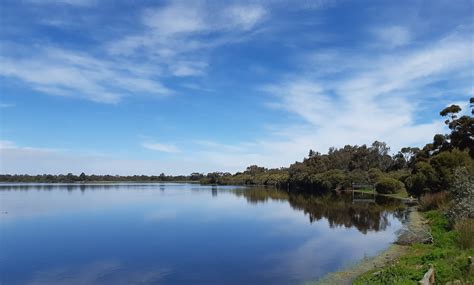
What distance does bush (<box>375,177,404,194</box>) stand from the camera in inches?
2972

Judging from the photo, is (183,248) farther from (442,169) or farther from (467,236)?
(442,169)

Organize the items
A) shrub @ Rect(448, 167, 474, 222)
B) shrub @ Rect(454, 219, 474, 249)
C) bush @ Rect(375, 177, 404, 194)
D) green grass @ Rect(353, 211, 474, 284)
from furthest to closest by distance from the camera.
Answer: bush @ Rect(375, 177, 404, 194), shrub @ Rect(448, 167, 474, 222), shrub @ Rect(454, 219, 474, 249), green grass @ Rect(353, 211, 474, 284)

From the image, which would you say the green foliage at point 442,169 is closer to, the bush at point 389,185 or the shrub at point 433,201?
the shrub at point 433,201

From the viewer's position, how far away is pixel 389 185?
249ft

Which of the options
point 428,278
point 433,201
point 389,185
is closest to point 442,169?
point 433,201

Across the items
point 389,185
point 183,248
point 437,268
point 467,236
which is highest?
point 389,185

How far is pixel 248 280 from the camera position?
52.8ft

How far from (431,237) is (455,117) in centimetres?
3450

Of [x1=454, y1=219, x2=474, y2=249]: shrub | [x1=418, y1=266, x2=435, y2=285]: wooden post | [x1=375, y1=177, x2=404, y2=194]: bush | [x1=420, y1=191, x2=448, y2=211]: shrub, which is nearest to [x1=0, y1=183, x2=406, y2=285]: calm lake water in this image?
[x1=420, y1=191, x2=448, y2=211]: shrub

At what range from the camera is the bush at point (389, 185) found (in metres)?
75.5

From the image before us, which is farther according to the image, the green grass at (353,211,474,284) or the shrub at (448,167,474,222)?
the shrub at (448,167,474,222)

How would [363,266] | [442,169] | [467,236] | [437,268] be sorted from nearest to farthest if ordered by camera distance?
[437,268] → [467,236] → [363,266] → [442,169]

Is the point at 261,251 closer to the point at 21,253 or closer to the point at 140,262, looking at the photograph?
the point at 140,262

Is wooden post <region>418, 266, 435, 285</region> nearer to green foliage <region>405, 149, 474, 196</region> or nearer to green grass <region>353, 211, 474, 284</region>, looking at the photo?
green grass <region>353, 211, 474, 284</region>
